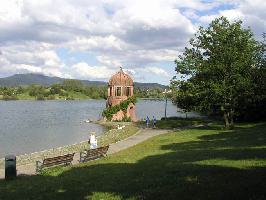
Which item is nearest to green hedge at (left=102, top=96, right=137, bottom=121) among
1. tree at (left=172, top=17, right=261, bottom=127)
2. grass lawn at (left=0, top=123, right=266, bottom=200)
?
tree at (left=172, top=17, right=261, bottom=127)

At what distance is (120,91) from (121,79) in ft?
7.25

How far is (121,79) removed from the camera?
79.4 m

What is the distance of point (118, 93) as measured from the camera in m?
78.8

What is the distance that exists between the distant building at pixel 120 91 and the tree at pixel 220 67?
99.2 ft

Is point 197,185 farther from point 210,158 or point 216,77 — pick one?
point 216,77

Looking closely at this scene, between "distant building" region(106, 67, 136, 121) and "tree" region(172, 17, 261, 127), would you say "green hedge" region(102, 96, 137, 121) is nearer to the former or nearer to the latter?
"distant building" region(106, 67, 136, 121)

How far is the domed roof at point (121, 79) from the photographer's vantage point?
79125mm

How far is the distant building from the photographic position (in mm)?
77000

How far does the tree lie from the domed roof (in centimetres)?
3225

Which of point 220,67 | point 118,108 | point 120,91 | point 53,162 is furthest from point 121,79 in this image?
point 53,162

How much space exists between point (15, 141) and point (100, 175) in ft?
117

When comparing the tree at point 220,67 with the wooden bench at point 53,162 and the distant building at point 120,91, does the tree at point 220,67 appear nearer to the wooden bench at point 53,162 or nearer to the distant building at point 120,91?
the wooden bench at point 53,162

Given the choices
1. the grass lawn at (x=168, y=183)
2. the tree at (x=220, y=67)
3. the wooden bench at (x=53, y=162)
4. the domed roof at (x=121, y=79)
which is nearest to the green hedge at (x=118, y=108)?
the domed roof at (x=121, y=79)

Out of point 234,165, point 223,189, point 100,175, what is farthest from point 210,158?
point 223,189
